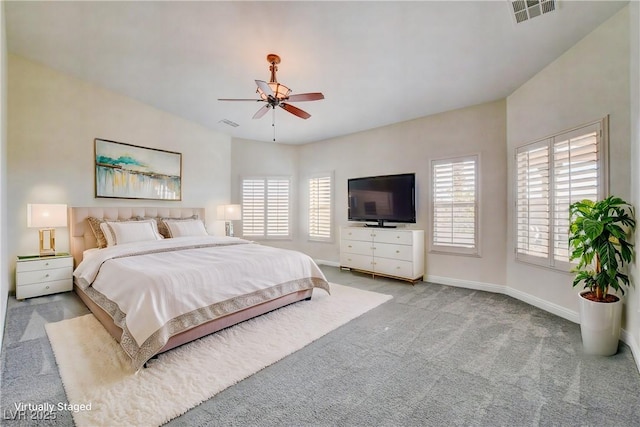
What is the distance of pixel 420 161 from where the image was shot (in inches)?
194

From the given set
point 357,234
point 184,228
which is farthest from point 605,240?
point 184,228

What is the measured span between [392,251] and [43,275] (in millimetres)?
5001

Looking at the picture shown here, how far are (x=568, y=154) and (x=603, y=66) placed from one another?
0.86 metres

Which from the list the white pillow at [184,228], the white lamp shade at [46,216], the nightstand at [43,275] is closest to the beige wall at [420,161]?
the white pillow at [184,228]

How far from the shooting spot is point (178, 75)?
381 centimetres

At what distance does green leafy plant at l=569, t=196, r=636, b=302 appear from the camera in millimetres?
2309

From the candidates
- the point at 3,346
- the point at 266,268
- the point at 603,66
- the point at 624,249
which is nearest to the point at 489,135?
the point at 603,66

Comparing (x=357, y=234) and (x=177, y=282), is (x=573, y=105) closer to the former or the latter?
(x=357, y=234)

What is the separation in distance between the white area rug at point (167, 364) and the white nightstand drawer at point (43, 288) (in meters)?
1.21

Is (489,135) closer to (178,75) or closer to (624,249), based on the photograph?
Result: (624,249)

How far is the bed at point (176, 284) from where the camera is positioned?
7.30ft

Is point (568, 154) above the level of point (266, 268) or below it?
above

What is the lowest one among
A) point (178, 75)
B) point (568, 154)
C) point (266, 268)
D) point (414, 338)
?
point (414, 338)

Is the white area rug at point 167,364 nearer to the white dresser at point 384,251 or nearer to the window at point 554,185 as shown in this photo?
the white dresser at point 384,251
